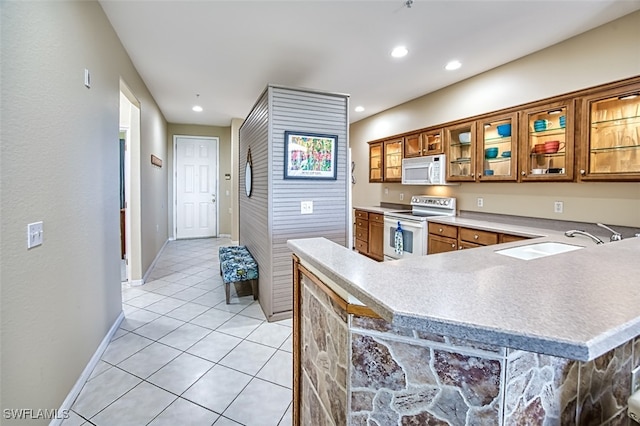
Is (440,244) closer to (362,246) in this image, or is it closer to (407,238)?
(407,238)

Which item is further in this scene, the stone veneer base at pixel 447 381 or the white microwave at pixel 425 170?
the white microwave at pixel 425 170

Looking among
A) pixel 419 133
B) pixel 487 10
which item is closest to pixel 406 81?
pixel 419 133

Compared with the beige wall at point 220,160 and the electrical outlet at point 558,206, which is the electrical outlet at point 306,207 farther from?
the beige wall at point 220,160

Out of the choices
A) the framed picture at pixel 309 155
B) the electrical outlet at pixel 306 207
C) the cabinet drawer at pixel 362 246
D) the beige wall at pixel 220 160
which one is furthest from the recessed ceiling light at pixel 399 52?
the beige wall at pixel 220 160

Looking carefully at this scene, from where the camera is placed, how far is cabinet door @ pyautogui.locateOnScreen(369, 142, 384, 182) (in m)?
5.40

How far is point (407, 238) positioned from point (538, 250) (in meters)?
1.99

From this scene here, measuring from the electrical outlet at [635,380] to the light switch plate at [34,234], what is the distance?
2.63 metres

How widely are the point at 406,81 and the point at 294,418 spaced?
3999mm

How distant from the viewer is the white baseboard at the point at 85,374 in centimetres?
172

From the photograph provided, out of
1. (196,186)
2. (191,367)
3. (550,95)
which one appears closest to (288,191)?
(191,367)

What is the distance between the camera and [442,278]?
0.94m

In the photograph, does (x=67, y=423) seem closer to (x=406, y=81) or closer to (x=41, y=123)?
(x=41, y=123)

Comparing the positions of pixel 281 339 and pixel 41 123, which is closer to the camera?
pixel 41 123

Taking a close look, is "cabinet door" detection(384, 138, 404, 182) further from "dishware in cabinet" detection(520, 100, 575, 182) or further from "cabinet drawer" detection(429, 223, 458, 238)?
"dishware in cabinet" detection(520, 100, 575, 182)
